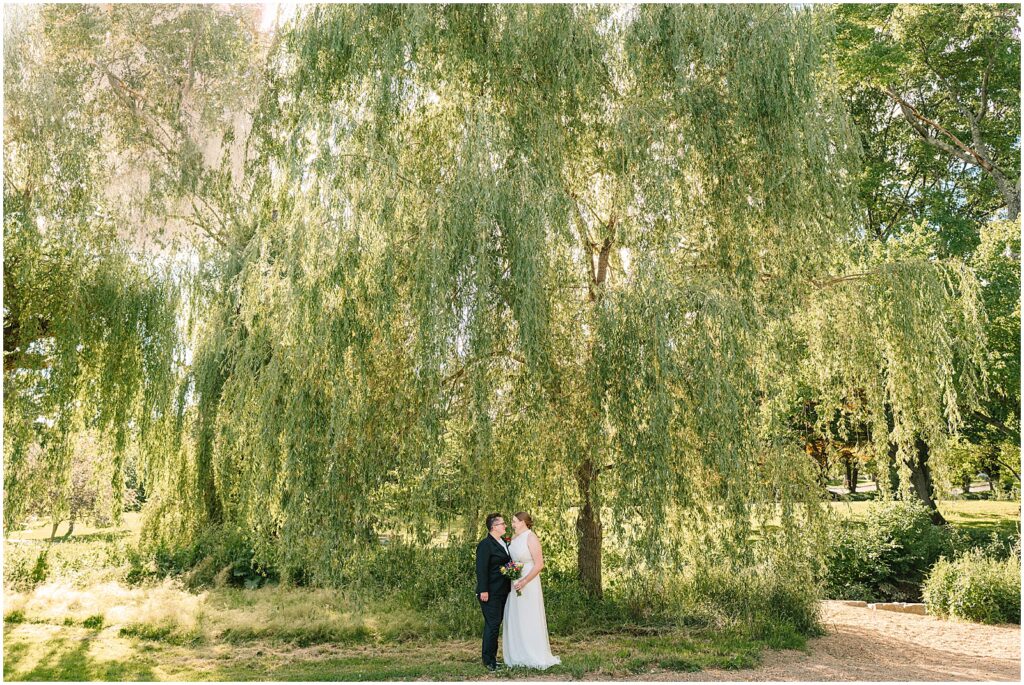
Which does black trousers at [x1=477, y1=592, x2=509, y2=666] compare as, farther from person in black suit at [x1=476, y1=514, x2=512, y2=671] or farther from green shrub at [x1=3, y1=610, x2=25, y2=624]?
green shrub at [x1=3, y1=610, x2=25, y2=624]

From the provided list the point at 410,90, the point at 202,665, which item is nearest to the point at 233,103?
the point at 410,90

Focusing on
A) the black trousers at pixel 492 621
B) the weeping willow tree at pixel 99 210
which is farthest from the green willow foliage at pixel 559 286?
the weeping willow tree at pixel 99 210

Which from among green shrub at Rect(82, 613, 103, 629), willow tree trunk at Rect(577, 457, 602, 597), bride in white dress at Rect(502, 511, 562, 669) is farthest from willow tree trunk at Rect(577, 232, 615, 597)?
green shrub at Rect(82, 613, 103, 629)

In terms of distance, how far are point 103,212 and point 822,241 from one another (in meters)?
7.44

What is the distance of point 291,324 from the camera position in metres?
6.04

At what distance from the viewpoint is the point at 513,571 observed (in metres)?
6.30

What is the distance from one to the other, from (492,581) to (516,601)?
307 millimetres

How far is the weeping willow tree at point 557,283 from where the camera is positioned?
19.5 feet

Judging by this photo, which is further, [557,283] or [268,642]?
[268,642]

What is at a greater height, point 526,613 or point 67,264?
point 67,264

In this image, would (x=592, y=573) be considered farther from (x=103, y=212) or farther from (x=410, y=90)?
(x=103, y=212)

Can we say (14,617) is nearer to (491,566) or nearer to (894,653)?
(491,566)

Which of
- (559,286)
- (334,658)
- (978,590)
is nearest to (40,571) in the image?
(334,658)

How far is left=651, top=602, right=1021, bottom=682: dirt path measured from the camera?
21.8 ft
